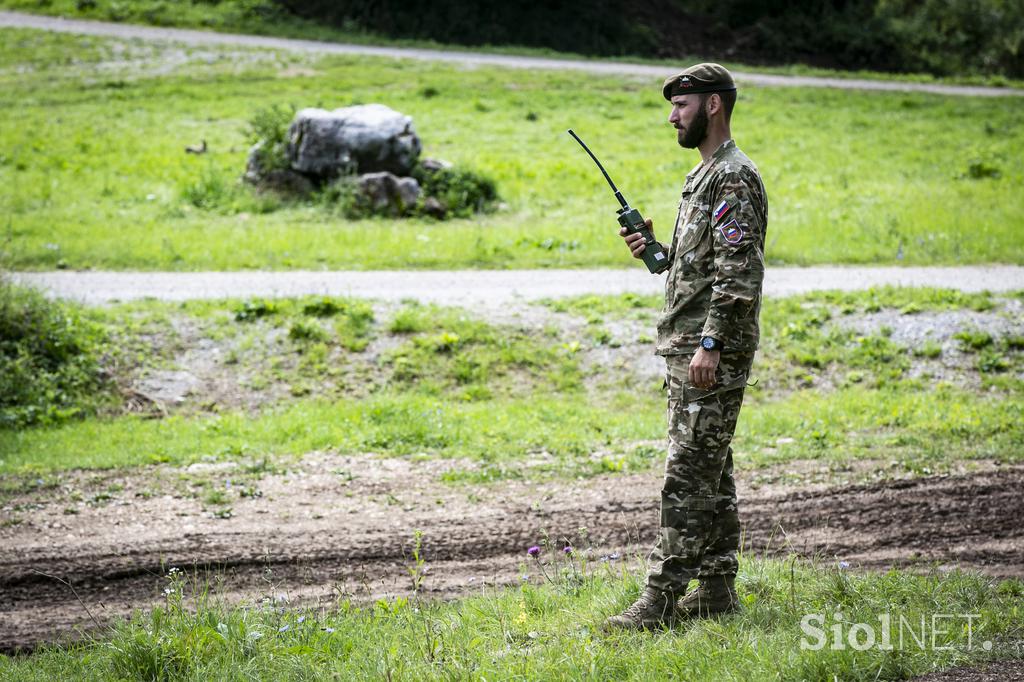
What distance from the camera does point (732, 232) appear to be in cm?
447

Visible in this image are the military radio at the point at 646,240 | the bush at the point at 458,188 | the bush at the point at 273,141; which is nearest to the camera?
the military radio at the point at 646,240

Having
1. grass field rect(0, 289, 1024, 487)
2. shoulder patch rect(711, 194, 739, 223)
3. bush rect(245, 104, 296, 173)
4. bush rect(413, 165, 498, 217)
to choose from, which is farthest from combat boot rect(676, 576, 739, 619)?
bush rect(245, 104, 296, 173)

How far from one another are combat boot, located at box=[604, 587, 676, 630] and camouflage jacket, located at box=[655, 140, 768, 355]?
114 centimetres

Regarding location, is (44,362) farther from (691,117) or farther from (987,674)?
(987,674)

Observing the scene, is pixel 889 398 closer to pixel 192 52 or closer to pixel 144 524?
pixel 144 524

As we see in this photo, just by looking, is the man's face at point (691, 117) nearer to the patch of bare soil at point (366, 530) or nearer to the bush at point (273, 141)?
the patch of bare soil at point (366, 530)

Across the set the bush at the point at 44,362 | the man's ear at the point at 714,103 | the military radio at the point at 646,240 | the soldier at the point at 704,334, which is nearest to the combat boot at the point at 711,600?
the soldier at the point at 704,334

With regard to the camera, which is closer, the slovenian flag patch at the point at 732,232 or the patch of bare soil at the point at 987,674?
the patch of bare soil at the point at 987,674

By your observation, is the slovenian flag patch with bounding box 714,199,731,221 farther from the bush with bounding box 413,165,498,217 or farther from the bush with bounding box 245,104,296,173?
the bush with bounding box 245,104,296,173

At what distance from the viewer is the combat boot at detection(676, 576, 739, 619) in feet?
15.8

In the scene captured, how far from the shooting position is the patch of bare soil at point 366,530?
604 centimetres

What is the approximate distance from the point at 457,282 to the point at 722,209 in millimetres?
8245

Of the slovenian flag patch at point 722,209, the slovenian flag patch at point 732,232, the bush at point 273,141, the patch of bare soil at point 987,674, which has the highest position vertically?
the slovenian flag patch at point 722,209

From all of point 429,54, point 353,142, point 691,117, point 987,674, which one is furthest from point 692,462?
point 429,54
